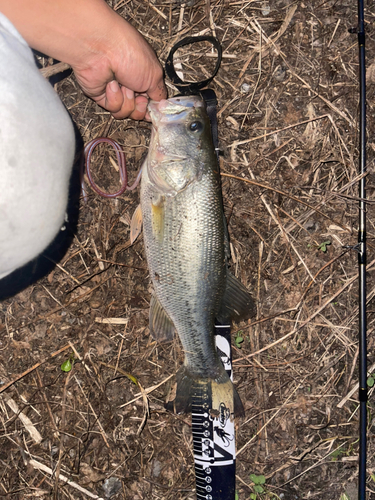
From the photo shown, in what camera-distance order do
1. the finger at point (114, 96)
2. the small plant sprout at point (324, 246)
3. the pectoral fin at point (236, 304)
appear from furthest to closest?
1. the small plant sprout at point (324, 246)
2. the pectoral fin at point (236, 304)
3. the finger at point (114, 96)

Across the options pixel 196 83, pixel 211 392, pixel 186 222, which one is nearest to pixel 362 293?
pixel 211 392

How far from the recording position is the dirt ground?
301 cm

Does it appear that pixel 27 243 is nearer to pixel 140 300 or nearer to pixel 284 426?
pixel 140 300

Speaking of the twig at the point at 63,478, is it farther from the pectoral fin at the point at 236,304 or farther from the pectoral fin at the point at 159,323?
the pectoral fin at the point at 236,304

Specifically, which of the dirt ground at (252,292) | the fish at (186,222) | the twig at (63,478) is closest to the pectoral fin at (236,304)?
the fish at (186,222)

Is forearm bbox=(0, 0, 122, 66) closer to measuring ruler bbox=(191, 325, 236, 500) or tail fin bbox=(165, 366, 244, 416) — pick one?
tail fin bbox=(165, 366, 244, 416)

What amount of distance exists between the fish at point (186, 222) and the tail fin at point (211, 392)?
165 mm

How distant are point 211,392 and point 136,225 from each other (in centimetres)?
147

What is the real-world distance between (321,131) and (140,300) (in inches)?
85.4

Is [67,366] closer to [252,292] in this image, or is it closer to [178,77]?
[252,292]

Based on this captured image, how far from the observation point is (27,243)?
186 cm

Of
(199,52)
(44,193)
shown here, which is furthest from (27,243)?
(199,52)

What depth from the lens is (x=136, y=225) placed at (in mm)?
2805

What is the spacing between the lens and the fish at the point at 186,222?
2.51 meters
